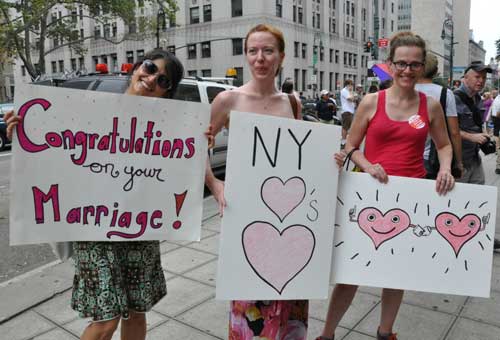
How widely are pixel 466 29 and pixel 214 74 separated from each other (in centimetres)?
6785

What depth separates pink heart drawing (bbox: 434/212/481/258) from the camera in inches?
87.5

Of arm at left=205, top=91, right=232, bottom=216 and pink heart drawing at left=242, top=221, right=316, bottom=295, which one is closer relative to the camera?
pink heart drawing at left=242, top=221, right=316, bottom=295

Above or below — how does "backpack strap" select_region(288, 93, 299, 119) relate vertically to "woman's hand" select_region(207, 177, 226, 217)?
above

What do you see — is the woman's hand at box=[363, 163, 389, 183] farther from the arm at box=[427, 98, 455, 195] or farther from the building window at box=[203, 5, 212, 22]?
the building window at box=[203, 5, 212, 22]

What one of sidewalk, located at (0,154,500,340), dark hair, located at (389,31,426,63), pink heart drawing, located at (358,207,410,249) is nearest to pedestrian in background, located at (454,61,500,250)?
sidewalk, located at (0,154,500,340)

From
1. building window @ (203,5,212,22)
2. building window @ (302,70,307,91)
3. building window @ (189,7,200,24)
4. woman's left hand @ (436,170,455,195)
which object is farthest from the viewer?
building window @ (302,70,307,91)

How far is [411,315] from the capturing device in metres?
3.12

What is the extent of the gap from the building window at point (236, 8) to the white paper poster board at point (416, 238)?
48.1 m

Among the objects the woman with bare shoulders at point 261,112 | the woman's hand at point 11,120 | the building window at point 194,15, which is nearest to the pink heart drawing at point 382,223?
the woman with bare shoulders at point 261,112

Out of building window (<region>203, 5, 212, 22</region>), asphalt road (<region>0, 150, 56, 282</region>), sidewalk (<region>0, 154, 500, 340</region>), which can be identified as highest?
building window (<region>203, 5, 212, 22</region>)

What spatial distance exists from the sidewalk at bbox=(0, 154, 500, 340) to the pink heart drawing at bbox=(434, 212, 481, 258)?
937 mm

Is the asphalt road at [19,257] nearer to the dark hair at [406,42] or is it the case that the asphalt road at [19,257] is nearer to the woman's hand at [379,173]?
the woman's hand at [379,173]

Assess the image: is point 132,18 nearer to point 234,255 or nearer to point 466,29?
point 234,255

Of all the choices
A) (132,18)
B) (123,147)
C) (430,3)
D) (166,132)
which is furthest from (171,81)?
(430,3)
